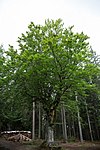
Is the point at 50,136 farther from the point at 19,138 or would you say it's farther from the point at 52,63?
the point at 19,138

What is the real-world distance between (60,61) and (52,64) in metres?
0.69

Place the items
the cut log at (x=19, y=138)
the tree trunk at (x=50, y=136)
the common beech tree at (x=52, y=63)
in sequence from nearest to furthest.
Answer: the common beech tree at (x=52, y=63) < the tree trunk at (x=50, y=136) < the cut log at (x=19, y=138)

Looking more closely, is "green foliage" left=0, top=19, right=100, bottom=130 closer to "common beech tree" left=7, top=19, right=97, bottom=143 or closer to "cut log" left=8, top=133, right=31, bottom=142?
"common beech tree" left=7, top=19, right=97, bottom=143

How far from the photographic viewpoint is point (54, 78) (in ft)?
45.2

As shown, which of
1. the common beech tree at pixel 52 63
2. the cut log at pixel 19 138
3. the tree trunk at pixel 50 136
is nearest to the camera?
the common beech tree at pixel 52 63

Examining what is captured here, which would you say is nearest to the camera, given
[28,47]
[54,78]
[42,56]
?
[42,56]

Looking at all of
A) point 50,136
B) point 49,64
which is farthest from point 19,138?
point 49,64

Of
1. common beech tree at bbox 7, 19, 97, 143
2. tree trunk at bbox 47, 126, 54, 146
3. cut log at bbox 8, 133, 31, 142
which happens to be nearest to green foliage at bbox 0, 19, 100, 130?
common beech tree at bbox 7, 19, 97, 143

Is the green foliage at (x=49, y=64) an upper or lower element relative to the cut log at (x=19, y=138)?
upper

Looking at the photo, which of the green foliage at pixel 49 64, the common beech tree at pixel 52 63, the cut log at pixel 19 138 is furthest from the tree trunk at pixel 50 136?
the cut log at pixel 19 138

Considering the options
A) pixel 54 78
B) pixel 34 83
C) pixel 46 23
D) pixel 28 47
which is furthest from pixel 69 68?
pixel 46 23

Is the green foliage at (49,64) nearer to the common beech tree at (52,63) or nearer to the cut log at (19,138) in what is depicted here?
the common beech tree at (52,63)

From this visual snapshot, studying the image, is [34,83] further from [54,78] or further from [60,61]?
[60,61]

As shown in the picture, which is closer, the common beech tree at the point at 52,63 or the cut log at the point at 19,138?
the common beech tree at the point at 52,63
